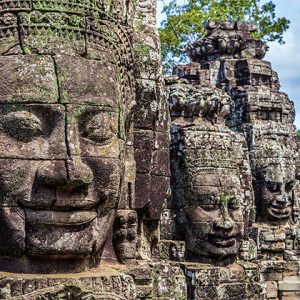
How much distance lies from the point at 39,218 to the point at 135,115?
135 centimetres

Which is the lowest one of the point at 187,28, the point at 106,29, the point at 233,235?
the point at 233,235

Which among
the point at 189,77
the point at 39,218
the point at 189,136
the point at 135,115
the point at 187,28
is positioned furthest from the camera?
the point at 187,28

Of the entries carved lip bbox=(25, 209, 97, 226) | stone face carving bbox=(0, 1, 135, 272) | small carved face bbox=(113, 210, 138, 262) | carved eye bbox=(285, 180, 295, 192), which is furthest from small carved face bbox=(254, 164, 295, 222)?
carved lip bbox=(25, 209, 97, 226)

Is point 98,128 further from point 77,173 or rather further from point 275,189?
point 275,189

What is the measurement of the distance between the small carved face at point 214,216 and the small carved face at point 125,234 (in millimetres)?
4968

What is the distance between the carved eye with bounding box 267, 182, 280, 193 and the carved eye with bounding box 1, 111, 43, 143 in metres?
10.7

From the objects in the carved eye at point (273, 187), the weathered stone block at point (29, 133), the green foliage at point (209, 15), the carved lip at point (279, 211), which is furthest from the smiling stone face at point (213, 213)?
the green foliage at point (209, 15)

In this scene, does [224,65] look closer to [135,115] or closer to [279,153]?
[279,153]

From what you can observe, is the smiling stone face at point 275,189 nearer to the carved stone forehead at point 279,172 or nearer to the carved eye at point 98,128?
the carved stone forehead at point 279,172

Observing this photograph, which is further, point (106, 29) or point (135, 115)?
point (135, 115)

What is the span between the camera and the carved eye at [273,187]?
14359mm

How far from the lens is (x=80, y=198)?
4172 millimetres

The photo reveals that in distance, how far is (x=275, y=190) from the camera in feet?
47.3

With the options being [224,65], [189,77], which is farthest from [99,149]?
[224,65]
